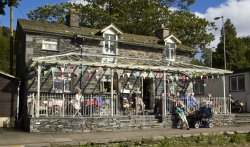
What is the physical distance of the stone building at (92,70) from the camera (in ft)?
61.2

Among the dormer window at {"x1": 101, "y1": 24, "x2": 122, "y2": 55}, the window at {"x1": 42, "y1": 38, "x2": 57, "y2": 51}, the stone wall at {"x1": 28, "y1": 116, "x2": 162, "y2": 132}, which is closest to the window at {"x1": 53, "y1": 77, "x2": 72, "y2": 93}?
the window at {"x1": 42, "y1": 38, "x2": 57, "y2": 51}

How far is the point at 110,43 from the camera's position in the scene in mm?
24359

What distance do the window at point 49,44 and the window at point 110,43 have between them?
11.6ft

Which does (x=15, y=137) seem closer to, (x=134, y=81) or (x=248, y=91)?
(x=134, y=81)

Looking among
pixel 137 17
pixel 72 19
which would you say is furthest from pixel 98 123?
pixel 137 17

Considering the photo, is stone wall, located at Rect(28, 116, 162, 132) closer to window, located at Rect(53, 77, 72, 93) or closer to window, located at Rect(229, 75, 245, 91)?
window, located at Rect(53, 77, 72, 93)

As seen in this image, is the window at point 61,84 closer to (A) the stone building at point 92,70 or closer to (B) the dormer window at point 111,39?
(A) the stone building at point 92,70

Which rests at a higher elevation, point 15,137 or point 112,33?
point 112,33

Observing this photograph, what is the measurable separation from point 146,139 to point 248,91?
660 inches

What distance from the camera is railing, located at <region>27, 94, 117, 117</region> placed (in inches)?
700

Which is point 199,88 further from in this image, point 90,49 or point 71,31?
point 71,31

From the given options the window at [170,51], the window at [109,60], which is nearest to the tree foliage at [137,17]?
the window at [170,51]

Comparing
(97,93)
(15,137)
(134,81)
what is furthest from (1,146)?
(134,81)

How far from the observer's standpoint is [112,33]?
A: 80.2 feet
